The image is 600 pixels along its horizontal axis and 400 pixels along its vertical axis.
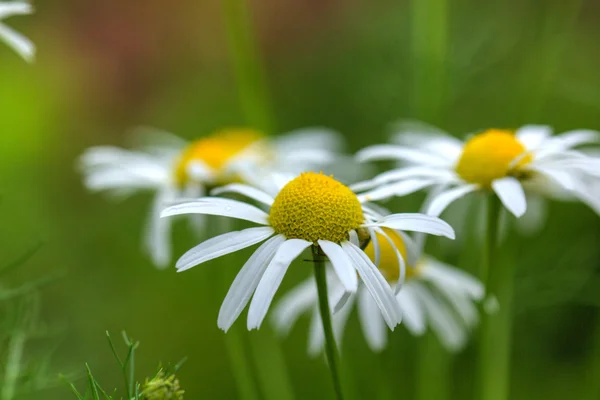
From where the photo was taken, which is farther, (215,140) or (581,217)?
(581,217)

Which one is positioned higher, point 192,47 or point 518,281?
point 192,47

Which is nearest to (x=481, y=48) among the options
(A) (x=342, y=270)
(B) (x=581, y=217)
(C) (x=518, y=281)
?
(B) (x=581, y=217)

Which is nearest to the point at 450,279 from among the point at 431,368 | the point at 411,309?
the point at 411,309

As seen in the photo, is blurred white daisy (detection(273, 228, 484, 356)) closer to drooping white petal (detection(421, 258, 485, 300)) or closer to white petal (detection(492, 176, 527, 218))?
drooping white petal (detection(421, 258, 485, 300))

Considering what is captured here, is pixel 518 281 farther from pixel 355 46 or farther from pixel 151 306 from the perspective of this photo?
pixel 355 46

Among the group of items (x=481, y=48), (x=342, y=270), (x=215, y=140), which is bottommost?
(x=342, y=270)

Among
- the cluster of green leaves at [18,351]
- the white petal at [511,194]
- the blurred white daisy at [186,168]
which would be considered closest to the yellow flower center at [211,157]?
the blurred white daisy at [186,168]

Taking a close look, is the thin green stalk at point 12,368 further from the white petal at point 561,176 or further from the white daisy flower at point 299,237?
the white petal at point 561,176

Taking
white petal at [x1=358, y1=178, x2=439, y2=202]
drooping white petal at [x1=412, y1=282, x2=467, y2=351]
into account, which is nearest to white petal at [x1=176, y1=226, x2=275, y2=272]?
white petal at [x1=358, y1=178, x2=439, y2=202]
